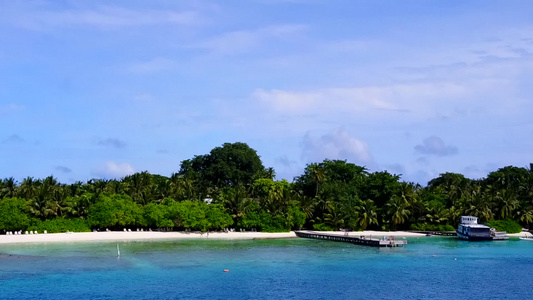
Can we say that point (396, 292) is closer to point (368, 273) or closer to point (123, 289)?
point (368, 273)

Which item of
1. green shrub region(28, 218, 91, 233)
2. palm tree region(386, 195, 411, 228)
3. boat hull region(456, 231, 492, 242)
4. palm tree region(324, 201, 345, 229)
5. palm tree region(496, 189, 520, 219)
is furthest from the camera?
palm tree region(496, 189, 520, 219)

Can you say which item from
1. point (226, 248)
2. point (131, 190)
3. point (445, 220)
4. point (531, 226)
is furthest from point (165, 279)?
point (531, 226)

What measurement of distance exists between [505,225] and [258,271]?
63373mm

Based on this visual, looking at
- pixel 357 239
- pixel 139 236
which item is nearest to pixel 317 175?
pixel 357 239

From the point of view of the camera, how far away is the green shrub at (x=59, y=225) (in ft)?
292

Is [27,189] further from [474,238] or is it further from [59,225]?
[474,238]

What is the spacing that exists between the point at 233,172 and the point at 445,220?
5063cm

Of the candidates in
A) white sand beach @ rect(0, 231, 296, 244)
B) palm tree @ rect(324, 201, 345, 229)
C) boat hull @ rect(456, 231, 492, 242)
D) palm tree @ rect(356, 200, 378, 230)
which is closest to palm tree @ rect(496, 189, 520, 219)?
boat hull @ rect(456, 231, 492, 242)

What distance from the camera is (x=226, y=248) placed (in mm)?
80625

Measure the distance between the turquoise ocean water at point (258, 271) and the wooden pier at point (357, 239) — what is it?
2519mm

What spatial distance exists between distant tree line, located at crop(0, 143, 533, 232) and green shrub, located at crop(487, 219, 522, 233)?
49.1 inches

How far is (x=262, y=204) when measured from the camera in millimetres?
101875

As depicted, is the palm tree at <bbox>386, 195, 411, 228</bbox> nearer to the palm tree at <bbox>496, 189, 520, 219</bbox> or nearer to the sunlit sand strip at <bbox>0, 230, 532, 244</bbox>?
the sunlit sand strip at <bbox>0, 230, 532, 244</bbox>

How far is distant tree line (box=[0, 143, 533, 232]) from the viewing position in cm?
9106
